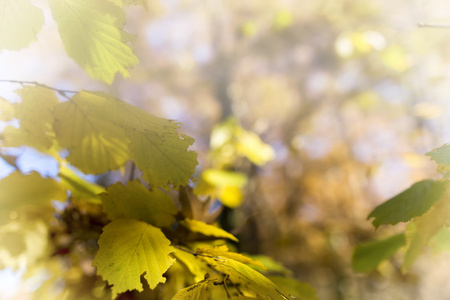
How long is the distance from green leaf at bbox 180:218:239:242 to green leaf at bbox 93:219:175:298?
3.0 inches

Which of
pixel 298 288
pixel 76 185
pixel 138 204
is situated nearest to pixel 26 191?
pixel 76 185

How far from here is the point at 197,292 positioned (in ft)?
0.92

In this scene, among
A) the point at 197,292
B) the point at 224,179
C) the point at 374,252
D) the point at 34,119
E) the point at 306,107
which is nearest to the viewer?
the point at 197,292

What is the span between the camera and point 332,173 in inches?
186

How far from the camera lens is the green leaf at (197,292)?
0.28 meters

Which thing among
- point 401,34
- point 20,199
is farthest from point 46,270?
point 401,34

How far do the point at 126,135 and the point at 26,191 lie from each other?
0.20 m

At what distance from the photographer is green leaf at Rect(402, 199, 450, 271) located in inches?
13.5

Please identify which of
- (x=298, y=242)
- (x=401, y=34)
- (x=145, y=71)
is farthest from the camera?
(x=298, y=242)

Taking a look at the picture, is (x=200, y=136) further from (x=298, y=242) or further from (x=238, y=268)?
(x=238, y=268)

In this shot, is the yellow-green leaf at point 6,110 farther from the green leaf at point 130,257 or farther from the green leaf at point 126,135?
the green leaf at point 130,257

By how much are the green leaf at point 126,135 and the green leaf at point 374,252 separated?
17.7 inches

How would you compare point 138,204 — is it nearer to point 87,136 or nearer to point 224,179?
point 87,136

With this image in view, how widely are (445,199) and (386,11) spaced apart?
11.8 feet
